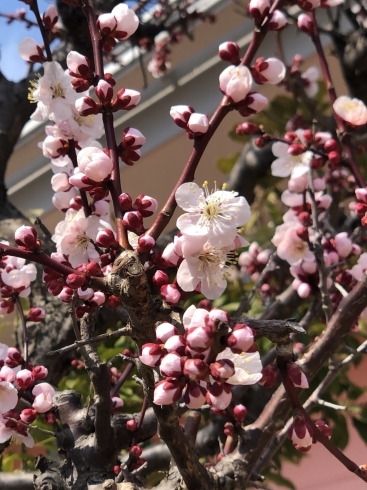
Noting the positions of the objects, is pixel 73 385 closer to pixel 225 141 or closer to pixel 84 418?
pixel 84 418

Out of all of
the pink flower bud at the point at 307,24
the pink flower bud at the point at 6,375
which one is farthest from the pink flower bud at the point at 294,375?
the pink flower bud at the point at 307,24

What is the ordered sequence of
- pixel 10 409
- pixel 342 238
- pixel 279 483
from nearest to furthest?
pixel 10 409, pixel 342 238, pixel 279 483

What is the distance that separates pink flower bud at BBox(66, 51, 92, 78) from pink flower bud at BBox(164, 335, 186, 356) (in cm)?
31

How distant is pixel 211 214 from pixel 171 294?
0.30 ft

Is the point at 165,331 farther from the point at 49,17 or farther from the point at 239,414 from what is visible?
the point at 49,17

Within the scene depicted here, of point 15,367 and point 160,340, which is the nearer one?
point 160,340

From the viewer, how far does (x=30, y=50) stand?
0.69 metres

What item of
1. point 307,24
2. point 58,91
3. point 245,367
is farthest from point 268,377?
A: point 307,24

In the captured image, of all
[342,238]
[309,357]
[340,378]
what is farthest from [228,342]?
[340,378]

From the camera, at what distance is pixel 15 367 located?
0.70m

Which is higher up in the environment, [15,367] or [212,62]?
[15,367]

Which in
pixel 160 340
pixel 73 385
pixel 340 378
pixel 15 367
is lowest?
pixel 340 378

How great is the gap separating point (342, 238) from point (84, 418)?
0.49 m

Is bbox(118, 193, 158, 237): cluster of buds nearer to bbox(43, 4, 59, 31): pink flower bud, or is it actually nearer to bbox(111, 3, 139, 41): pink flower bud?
bbox(111, 3, 139, 41): pink flower bud
